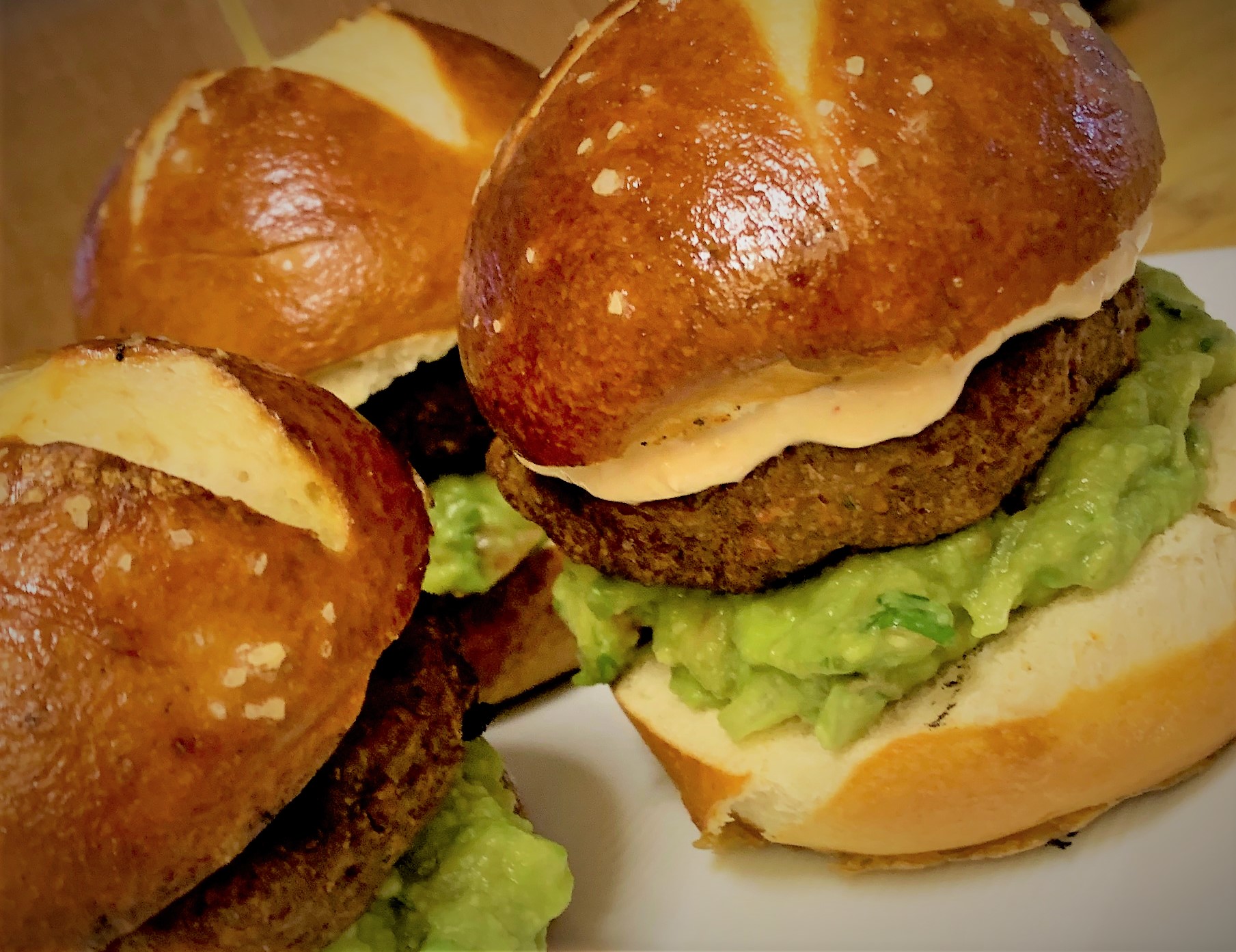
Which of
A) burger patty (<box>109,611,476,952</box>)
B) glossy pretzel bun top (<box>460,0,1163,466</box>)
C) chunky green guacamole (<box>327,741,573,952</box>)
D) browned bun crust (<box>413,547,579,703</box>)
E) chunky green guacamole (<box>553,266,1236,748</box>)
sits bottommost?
browned bun crust (<box>413,547,579,703</box>)

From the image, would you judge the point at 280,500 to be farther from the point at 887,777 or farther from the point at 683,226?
the point at 887,777

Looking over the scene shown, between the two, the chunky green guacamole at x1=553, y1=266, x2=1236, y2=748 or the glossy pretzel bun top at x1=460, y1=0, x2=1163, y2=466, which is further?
the chunky green guacamole at x1=553, y1=266, x2=1236, y2=748

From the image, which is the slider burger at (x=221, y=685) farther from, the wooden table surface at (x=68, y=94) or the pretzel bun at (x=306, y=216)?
the wooden table surface at (x=68, y=94)

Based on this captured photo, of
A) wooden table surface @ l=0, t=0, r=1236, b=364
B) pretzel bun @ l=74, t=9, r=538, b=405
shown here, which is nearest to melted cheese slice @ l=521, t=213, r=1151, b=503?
pretzel bun @ l=74, t=9, r=538, b=405

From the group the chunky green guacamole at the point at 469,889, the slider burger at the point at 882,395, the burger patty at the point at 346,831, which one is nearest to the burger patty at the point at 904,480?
the slider burger at the point at 882,395

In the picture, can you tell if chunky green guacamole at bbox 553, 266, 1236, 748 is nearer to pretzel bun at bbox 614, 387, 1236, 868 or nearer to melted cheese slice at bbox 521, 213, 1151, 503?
pretzel bun at bbox 614, 387, 1236, 868

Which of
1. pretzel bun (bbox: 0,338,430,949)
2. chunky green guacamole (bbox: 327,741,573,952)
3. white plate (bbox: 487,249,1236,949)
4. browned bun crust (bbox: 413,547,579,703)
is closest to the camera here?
pretzel bun (bbox: 0,338,430,949)
